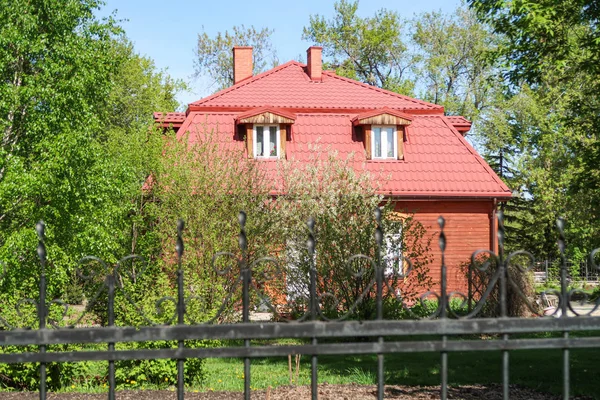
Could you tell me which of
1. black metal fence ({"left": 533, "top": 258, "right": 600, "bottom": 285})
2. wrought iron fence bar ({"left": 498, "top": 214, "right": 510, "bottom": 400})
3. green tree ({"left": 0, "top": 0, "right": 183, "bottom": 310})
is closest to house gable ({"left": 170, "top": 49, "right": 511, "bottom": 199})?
green tree ({"left": 0, "top": 0, "right": 183, "bottom": 310})

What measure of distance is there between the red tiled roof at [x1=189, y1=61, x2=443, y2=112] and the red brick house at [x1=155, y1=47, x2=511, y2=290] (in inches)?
1.4

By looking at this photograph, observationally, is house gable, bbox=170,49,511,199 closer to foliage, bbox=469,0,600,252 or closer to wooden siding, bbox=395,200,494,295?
wooden siding, bbox=395,200,494,295

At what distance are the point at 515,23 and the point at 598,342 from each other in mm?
9727

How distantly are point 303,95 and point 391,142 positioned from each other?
3294mm

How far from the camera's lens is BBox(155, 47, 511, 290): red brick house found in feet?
70.4

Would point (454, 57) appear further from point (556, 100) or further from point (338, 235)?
point (338, 235)

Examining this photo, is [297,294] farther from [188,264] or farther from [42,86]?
[42,86]

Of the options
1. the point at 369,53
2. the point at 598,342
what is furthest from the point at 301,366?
the point at 369,53

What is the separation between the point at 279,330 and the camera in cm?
384

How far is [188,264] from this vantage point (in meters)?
13.8

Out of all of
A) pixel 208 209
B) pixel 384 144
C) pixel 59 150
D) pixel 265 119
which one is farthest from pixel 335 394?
pixel 384 144

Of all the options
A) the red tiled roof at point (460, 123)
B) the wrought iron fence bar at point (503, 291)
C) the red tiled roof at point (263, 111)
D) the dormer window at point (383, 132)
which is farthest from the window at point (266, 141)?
the wrought iron fence bar at point (503, 291)

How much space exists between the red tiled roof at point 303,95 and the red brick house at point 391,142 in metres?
0.03

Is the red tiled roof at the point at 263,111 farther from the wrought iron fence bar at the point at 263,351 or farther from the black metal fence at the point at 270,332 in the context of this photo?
the wrought iron fence bar at the point at 263,351
